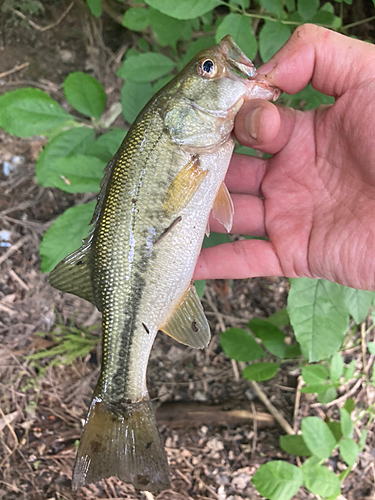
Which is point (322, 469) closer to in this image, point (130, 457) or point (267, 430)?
point (267, 430)

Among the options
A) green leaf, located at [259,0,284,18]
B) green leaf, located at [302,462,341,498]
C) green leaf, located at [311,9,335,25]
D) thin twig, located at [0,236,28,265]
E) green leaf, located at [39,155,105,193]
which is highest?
green leaf, located at [259,0,284,18]

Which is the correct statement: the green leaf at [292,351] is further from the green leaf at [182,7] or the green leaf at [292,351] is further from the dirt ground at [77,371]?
the green leaf at [182,7]

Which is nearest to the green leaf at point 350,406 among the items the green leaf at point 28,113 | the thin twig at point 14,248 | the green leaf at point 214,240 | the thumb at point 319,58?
the green leaf at point 214,240

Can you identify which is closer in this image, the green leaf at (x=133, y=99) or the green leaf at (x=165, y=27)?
the green leaf at (x=133, y=99)

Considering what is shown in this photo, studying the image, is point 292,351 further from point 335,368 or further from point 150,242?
point 150,242

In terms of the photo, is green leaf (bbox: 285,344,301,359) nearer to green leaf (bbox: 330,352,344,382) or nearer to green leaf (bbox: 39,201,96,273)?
green leaf (bbox: 330,352,344,382)

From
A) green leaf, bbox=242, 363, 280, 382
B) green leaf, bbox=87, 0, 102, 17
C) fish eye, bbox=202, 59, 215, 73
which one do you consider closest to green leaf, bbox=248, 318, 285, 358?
green leaf, bbox=242, 363, 280, 382
